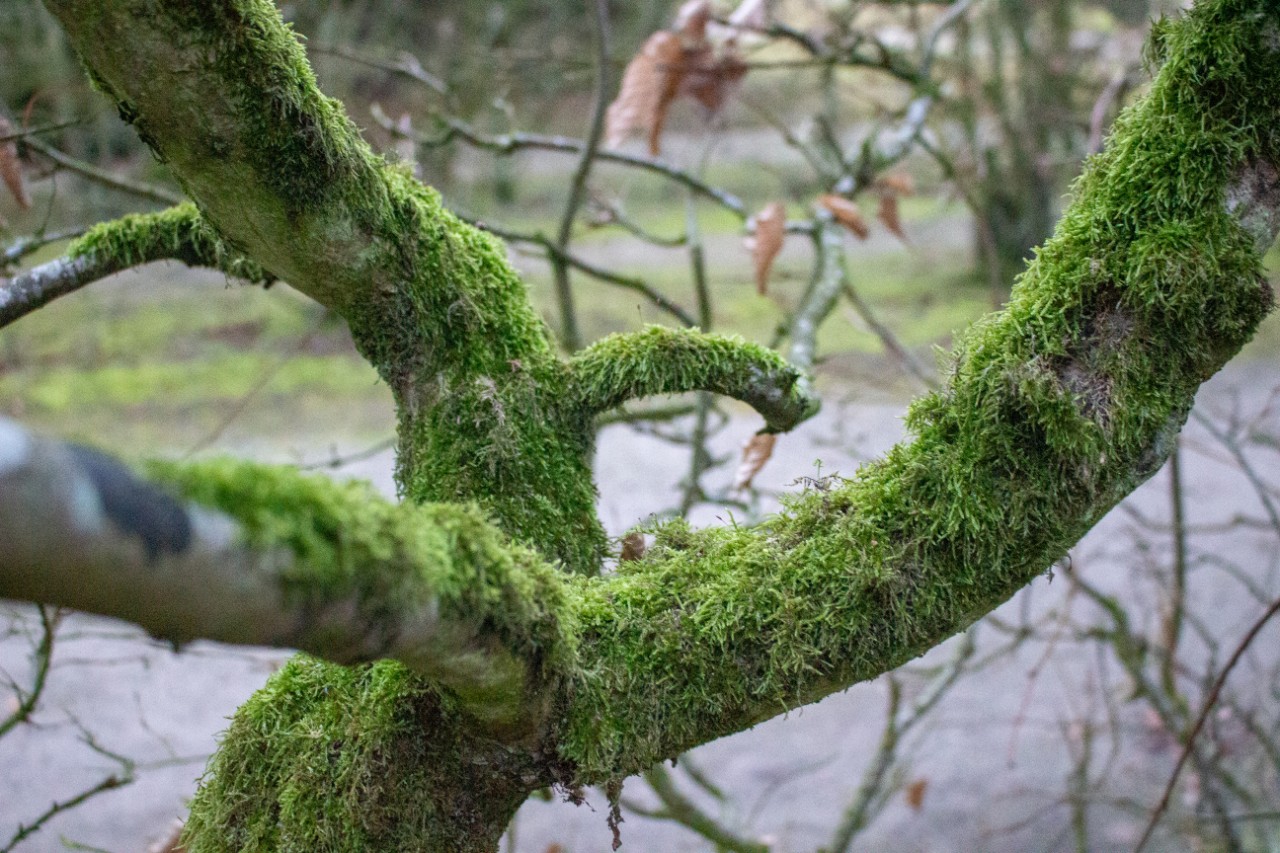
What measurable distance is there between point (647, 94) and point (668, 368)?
38.3 inches

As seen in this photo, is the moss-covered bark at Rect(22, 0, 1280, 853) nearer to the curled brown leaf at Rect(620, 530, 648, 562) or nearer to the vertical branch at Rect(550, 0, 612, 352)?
the curled brown leaf at Rect(620, 530, 648, 562)

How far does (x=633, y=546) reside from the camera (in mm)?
976

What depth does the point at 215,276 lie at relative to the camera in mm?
6285

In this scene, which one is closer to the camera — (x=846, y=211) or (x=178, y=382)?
(x=846, y=211)

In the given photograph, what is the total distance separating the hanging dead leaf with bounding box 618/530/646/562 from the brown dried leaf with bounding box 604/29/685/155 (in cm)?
100

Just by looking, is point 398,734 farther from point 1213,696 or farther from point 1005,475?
point 1213,696

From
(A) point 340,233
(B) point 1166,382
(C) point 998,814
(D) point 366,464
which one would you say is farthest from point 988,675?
(A) point 340,233

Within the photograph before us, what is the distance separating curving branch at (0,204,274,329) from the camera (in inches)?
43.5

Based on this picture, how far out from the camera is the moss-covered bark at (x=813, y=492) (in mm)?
806

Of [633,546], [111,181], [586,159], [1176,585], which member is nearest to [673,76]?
[586,159]

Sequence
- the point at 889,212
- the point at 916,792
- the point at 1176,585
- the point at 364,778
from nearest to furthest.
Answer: the point at 364,778 < the point at 889,212 < the point at 1176,585 < the point at 916,792

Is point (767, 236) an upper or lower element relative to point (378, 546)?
upper

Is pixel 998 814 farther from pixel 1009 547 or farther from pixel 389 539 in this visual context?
pixel 389 539

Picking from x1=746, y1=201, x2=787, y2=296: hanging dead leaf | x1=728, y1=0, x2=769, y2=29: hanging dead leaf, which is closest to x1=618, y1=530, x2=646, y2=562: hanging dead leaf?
x1=746, y1=201, x2=787, y2=296: hanging dead leaf
